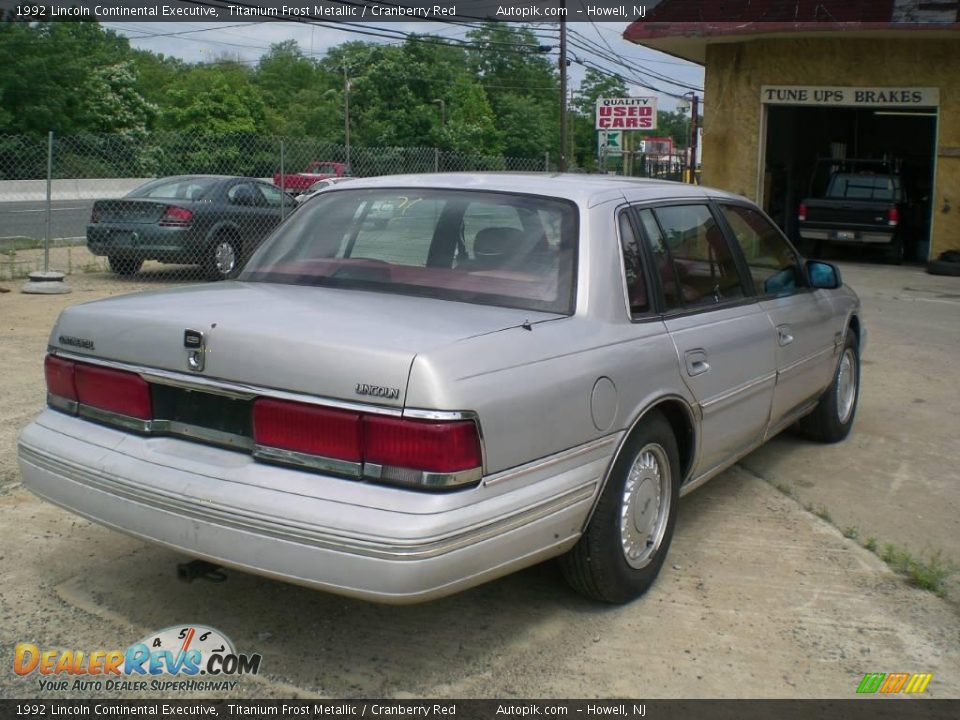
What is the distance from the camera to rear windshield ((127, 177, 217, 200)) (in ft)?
45.2

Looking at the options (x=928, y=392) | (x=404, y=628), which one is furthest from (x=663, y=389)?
(x=928, y=392)

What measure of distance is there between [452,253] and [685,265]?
1.04 m

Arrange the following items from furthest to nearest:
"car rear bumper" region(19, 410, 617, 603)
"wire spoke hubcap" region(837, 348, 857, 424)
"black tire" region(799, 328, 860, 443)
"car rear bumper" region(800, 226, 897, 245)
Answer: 1. "car rear bumper" region(800, 226, 897, 245)
2. "wire spoke hubcap" region(837, 348, 857, 424)
3. "black tire" region(799, 328, 860, 443)
4. "car rear bumper" region(19, 410, 617, 603)

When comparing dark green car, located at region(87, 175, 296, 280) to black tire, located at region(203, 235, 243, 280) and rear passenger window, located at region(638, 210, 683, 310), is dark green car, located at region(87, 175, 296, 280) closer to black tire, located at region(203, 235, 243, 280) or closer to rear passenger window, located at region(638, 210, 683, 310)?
black tire, located at region(203, 235, 243, 280)

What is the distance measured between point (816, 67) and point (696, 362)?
641 inches

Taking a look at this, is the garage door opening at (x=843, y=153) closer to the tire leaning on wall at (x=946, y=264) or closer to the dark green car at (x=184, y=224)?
the tire leaning on wall at (x=946, y=264)

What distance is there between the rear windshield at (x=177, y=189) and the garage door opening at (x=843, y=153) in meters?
10.8

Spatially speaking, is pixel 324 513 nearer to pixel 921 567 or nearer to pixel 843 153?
pixel 921 567

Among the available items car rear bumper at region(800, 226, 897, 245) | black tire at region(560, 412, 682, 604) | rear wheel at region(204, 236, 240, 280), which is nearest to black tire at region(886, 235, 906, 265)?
car rear bumper at region(800, 226, 897, 245)

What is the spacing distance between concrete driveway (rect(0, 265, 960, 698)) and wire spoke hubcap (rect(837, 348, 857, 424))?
39.5 inches

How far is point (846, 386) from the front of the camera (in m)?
6.66

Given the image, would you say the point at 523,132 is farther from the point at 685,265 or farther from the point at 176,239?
the point at 685,265

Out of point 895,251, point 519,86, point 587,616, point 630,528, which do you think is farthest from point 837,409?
point 519,86

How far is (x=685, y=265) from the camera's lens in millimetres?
4613
